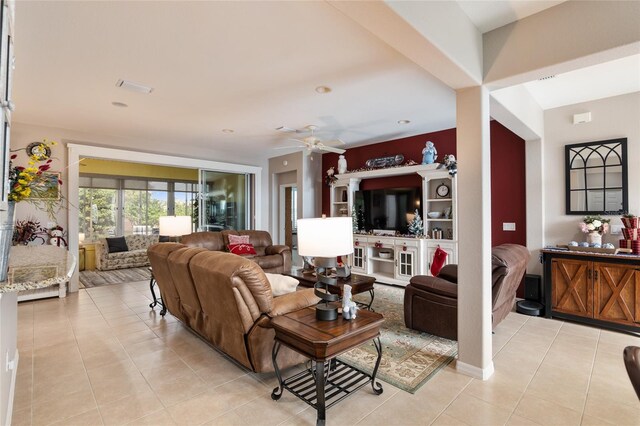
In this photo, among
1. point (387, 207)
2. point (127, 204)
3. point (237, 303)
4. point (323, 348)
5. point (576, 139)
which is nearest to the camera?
point (323, 348)

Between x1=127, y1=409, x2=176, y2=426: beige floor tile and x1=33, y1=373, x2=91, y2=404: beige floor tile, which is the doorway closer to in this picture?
x1=33, y1=373, x2=91, y2=404: beige floor tile

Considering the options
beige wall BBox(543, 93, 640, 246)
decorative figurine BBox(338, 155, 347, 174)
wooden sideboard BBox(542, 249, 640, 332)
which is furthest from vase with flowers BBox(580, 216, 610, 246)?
decorative figurine BBox(338, 155, 347, 174)

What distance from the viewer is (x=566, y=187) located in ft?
13.8

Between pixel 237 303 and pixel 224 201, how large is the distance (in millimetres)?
5699

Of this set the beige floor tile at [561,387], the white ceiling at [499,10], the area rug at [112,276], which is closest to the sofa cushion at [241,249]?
the area rug at [112,276]

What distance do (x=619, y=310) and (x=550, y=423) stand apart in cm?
229

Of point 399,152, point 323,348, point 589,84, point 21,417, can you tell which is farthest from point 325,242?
point 399,152

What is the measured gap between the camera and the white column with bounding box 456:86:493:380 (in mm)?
2514

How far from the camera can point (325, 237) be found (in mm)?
2119

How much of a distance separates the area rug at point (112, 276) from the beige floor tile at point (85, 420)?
178 inches

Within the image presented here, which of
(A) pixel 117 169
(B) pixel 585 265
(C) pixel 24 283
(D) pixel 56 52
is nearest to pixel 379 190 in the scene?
(B) pixel 585 265

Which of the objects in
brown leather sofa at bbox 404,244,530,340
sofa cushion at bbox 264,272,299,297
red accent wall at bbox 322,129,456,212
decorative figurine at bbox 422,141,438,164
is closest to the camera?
sofa cushion at bbox 264,272,299,297

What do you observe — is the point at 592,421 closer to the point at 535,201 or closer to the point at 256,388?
the point at 256,388

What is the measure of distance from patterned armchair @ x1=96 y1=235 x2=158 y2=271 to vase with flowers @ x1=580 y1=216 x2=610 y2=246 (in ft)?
27.8
